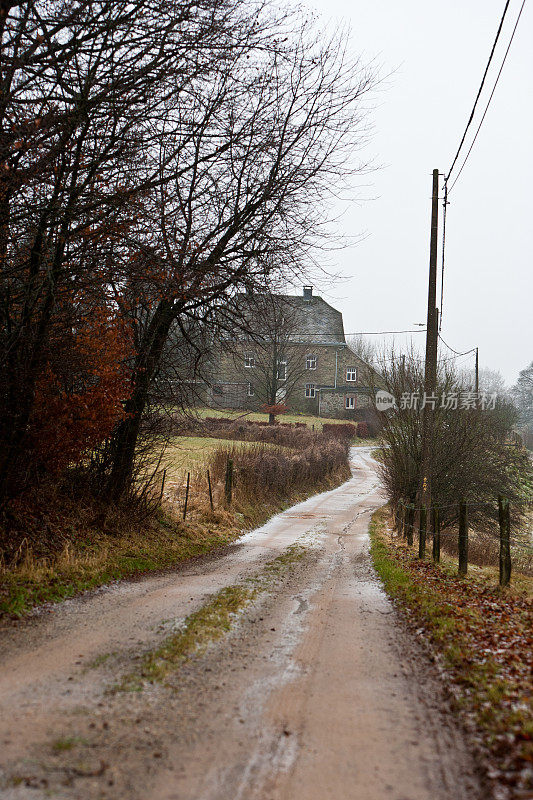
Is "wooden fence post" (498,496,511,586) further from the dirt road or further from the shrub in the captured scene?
the shrub

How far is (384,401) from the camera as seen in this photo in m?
21.6

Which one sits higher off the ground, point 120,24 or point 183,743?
point 120,24

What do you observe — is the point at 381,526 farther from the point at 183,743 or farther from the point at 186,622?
the point at 183,743

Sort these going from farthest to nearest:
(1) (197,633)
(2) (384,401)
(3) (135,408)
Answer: (2) (384,401) → (3) (135,408) → (1) (197,633)

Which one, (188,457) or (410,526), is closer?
(410,526)

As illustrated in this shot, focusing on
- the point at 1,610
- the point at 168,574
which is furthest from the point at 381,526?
the point at 1,610

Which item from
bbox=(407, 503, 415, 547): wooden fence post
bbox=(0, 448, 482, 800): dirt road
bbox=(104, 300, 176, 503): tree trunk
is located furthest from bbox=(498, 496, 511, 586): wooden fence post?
bbox=(104, 300, 176, 503): tree trunk

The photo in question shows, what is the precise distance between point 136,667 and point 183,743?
1566mm

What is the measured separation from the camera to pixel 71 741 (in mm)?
4098

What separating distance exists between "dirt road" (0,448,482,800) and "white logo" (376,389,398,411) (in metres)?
13.0

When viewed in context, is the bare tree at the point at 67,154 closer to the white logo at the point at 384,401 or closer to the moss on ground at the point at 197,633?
the moss on ground at the point at 197,633

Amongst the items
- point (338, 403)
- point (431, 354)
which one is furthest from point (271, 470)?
point (338, 403)

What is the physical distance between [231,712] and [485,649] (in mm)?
2663

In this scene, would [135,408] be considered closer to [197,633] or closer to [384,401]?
[197,633]
